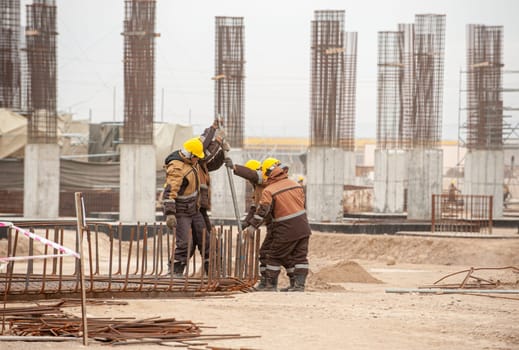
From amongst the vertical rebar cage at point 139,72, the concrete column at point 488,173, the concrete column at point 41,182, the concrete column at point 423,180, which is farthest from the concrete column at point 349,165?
the concrete column at point 41,182

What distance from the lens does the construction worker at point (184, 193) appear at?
37.5 feet

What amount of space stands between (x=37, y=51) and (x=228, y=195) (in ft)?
19.4

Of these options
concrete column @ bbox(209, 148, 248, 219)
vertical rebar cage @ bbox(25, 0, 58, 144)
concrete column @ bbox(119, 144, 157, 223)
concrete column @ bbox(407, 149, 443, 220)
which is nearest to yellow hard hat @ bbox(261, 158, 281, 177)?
concrete column @ bbox(119, 144, 157, 223)

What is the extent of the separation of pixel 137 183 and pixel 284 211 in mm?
11854

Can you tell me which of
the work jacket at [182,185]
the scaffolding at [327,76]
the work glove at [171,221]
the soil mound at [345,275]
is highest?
the scaffolding at [327,76]

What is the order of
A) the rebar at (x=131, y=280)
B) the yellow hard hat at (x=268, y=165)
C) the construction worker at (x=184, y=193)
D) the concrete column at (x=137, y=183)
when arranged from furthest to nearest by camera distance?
the concrete column at (x=137, y=183) < the yellow hard hat at (x=268, y=165) < the construction worker at (x=184, y=193) < the rebar at (x=131, y=280)

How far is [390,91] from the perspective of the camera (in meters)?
31.2

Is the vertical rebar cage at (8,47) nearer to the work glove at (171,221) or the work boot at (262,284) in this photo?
the work glove at (171,221)

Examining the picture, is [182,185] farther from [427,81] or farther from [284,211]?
[427,81]

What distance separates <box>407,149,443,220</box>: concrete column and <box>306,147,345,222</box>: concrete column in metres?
3.42

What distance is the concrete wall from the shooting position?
24.2 m

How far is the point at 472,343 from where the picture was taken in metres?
7.25

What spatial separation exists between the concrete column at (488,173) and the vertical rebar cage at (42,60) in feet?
38.7

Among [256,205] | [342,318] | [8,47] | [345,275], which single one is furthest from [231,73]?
[342,318]
